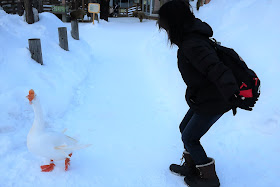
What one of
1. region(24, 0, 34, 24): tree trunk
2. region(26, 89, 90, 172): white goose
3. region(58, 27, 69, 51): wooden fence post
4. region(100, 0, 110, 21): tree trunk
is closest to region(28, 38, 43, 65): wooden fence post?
region(58, 27, 69, 51): wooden fence post

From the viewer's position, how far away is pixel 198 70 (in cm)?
173

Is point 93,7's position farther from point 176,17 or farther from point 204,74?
point 204,74

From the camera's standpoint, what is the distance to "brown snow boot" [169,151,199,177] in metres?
2.44

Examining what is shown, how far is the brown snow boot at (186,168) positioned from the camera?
2.44 metres

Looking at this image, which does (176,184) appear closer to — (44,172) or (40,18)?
(44,172)

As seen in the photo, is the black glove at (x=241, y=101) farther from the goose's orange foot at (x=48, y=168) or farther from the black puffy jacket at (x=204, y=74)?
the goose's orange foot at (x=48, y=168)

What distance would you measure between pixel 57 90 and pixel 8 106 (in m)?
0.98

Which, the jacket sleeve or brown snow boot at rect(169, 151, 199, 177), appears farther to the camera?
brown snow boot at rect(169, 151, 199, 177)

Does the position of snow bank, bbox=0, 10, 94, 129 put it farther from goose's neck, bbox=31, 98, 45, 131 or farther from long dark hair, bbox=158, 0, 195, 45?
long dark hair, bbox=158, 0, 195, 45

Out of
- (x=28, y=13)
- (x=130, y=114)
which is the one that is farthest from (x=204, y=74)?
(x=28, y=13)

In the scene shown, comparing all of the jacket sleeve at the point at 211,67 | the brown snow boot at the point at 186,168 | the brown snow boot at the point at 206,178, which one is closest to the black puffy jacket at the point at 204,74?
the jacket sleeve at the point at 211,67

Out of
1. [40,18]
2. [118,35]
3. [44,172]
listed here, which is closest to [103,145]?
[44,172]

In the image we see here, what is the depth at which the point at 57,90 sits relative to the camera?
13.6 ft

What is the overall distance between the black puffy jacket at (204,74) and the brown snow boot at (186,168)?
72cm
